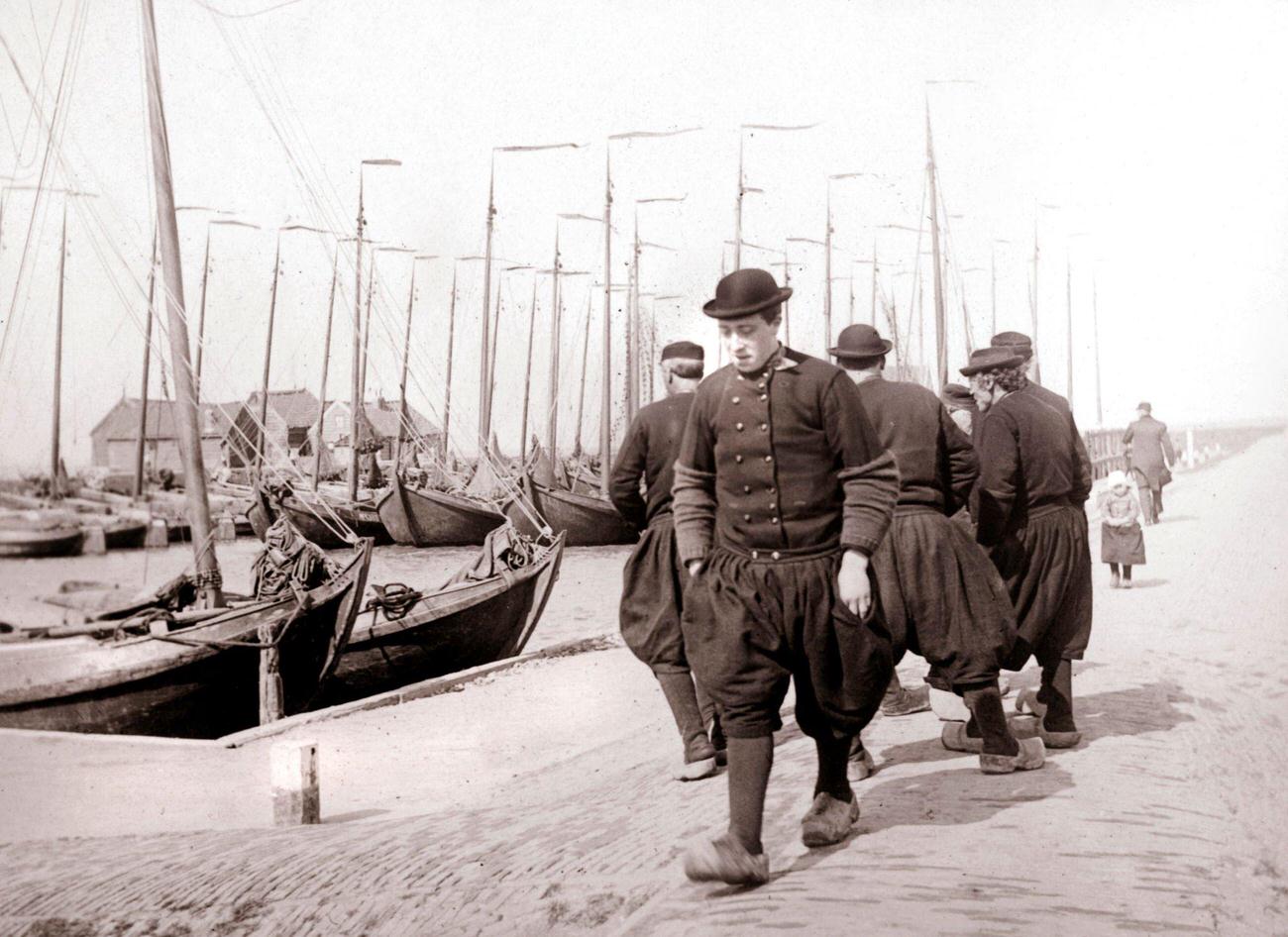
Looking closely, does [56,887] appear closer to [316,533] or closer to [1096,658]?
[1096,658]

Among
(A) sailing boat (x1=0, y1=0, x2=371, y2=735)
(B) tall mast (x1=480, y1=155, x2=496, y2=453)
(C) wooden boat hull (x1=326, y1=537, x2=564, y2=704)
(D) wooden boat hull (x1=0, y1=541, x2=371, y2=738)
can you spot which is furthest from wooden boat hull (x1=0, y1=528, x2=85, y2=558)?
(C) wooden boat hull (x1=326, y1=537, x2=564, y2=704)

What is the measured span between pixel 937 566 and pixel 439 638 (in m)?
5.54

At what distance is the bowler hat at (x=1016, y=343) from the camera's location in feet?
12.8

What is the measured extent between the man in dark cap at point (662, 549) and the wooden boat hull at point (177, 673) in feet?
9.35

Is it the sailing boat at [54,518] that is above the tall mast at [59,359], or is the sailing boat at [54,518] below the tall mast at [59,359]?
below

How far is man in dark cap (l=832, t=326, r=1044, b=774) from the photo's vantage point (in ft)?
11.0

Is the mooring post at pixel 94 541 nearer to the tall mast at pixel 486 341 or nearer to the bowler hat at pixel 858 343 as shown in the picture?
the tall mast at pixel 486 341

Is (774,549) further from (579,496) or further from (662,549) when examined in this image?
(579,496)

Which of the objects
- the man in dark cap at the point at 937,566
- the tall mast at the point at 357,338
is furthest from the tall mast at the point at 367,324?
the man in dark cap at the point at 937,566

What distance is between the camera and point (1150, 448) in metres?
4.90

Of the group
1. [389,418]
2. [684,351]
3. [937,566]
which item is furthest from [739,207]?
[389,418]

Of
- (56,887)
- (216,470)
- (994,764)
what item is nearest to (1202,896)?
(994,764)

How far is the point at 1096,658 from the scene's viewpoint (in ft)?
18.2

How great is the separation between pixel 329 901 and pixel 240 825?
1.89 m
